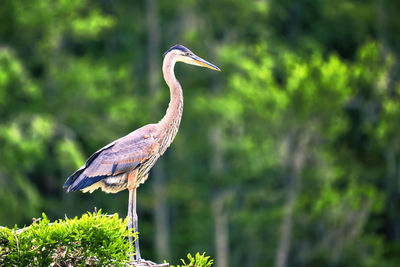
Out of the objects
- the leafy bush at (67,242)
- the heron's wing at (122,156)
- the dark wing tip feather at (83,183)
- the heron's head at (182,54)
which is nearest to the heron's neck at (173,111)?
the heron's wing at (122,156)

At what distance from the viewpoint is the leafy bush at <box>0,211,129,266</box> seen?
5203 mm

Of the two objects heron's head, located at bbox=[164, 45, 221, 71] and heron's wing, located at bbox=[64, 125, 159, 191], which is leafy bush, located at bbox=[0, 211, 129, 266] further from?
heron's head, located at bbox=[164, 45, 221, 71]

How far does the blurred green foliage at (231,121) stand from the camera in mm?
17453

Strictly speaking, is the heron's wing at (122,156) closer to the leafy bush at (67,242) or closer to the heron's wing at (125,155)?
the heron's wing at (125,155)

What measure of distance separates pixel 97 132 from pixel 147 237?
16.0 feet

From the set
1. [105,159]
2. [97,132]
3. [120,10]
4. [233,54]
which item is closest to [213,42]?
[233,54]

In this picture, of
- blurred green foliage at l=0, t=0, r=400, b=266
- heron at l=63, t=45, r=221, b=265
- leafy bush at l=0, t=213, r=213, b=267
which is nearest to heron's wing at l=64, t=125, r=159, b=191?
heron at l=63, t=45, r=221, b=265

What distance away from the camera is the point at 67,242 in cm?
524

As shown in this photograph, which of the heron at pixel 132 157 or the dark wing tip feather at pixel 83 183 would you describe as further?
the heron at pixel 132 157

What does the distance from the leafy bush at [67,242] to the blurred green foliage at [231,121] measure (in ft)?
35.2

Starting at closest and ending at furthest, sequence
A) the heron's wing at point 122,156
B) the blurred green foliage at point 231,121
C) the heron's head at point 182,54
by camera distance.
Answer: the heron's wing at point 122,156 < the heron's head at point 182,54 < the blurred green foliage at point 231,121

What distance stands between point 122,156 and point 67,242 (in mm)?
1776

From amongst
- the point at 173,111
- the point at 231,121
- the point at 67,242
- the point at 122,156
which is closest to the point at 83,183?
the point at 122,156

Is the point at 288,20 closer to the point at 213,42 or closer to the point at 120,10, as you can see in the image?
the point at 213,42
